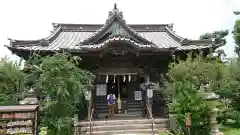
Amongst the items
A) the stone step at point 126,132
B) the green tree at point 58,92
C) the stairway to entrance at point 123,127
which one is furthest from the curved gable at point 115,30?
the green tree at point 58,92

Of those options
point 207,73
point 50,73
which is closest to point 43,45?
point 50,73

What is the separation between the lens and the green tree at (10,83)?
1252 centimetres

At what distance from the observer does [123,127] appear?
44.0 ft

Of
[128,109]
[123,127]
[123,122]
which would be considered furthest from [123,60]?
[123,127]

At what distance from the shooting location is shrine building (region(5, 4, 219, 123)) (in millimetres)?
15508

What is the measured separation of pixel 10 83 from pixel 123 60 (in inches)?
289

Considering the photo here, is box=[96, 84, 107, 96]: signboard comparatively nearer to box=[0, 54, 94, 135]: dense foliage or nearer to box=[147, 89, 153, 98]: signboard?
box=[147, 89, 153, 98]: signboard

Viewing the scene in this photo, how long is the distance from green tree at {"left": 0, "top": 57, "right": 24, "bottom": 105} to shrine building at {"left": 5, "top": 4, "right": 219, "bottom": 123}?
2791 mm

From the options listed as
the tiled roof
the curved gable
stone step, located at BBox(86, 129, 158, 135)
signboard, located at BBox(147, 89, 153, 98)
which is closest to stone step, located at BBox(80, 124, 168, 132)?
stone step, located at BBox(86, 129, 158, 135)

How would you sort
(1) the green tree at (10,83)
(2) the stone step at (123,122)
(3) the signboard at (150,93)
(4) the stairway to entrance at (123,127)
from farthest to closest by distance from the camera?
(3) the signboard at (150,93) → (2) the stone step at (123,122) → (4) the stairway to entrance at (123,127) → (1) the green tree at (10,83)

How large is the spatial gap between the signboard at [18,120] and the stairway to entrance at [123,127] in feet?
15.3

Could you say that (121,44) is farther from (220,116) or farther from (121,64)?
(220,116)

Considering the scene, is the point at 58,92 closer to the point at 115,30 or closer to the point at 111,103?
the point at 111,103

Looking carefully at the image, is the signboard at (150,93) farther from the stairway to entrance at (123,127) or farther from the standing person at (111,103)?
the standing person at (111,103)
